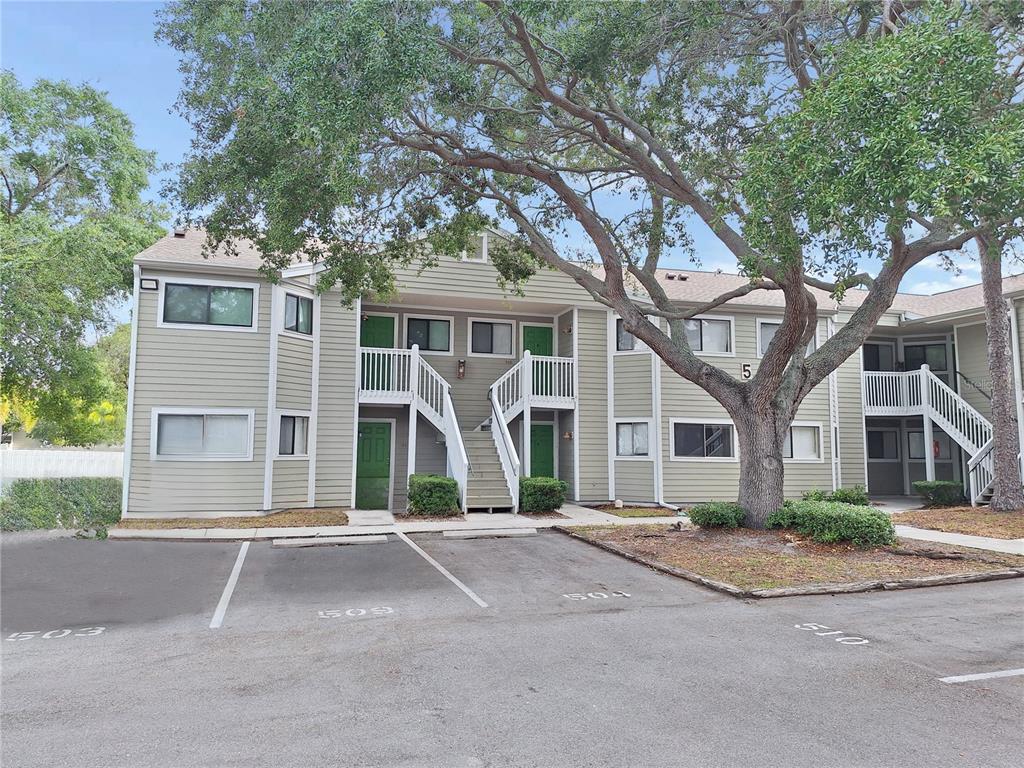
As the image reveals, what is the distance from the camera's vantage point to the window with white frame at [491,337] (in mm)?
18250

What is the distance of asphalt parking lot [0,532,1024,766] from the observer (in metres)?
3.79

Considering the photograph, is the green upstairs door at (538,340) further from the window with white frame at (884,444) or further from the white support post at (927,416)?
the window with white frame at (884,444)

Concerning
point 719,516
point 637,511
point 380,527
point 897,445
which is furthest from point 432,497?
point 897,445

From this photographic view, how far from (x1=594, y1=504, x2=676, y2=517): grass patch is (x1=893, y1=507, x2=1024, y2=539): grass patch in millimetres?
4811

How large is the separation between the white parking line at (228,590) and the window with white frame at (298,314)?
594 centimetres

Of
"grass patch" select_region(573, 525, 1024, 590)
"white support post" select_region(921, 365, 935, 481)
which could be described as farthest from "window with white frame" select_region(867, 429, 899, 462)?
"grass patch" select_region(573, 525, 1024, 590)

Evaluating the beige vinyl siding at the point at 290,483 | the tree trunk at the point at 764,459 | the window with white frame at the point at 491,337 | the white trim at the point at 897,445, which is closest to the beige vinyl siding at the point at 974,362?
the white trim at the point at 897,445

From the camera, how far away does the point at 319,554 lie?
10.6 meters

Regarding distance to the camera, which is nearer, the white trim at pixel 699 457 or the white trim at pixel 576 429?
the white trim at pixel 699 457

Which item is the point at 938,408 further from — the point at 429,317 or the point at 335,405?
the point at 335,405

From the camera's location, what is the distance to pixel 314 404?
15758 mm

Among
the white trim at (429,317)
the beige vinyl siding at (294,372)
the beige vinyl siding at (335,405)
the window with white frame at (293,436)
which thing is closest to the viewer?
the beige vinyl siding at (294,372)

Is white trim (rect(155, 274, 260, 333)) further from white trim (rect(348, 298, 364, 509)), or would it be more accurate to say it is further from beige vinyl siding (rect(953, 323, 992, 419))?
beige vinyl siding (rect(953, 323, 992, 419))

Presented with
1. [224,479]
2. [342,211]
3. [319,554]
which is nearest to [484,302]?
[342,211]
